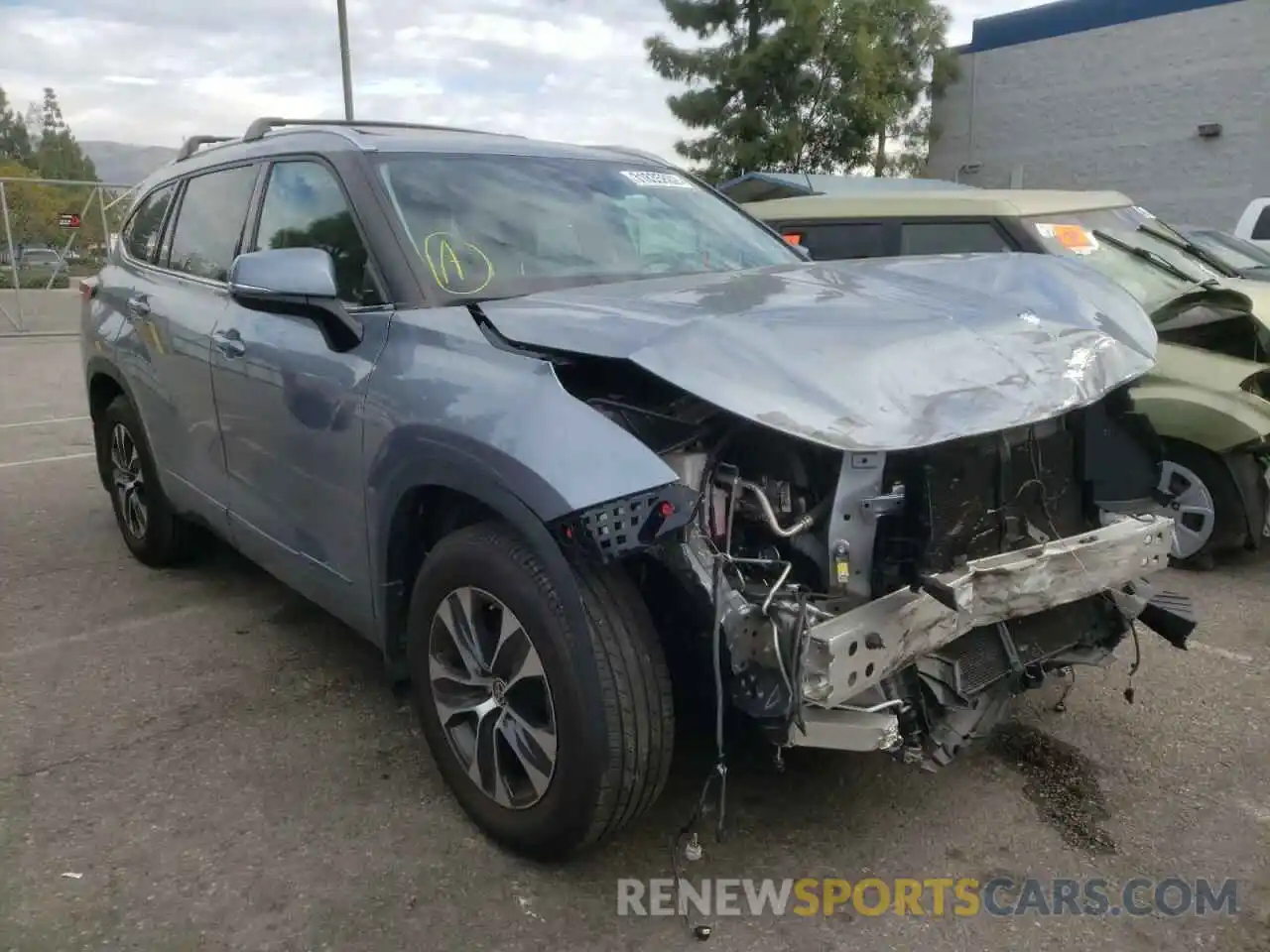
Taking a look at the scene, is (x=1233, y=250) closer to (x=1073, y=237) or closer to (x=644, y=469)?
(x=1073, y=237)

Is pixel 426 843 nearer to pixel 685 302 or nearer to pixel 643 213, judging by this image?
pixel 685 302

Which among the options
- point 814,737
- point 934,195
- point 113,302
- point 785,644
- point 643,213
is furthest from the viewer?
point 934,195

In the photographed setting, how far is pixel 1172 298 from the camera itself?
5.49 meters

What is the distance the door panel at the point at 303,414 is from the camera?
10.2ft

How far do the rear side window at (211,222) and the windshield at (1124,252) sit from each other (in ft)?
14.5

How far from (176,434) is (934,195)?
4918mm

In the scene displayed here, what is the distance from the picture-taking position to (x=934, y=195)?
272 inches

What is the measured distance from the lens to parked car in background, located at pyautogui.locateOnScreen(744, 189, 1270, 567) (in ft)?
15.9

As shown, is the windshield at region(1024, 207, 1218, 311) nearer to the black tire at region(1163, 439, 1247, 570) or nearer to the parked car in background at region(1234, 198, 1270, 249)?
the black tire at region(1163, 439, 1247, 570)

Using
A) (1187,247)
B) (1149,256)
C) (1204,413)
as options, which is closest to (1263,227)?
(1187,247)

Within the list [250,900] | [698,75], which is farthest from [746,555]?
[698,75]

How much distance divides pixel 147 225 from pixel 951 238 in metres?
4.60

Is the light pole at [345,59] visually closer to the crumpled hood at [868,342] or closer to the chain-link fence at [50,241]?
the chain-link fence at [50,241]

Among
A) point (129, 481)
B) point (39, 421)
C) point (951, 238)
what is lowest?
point (39, 421)
